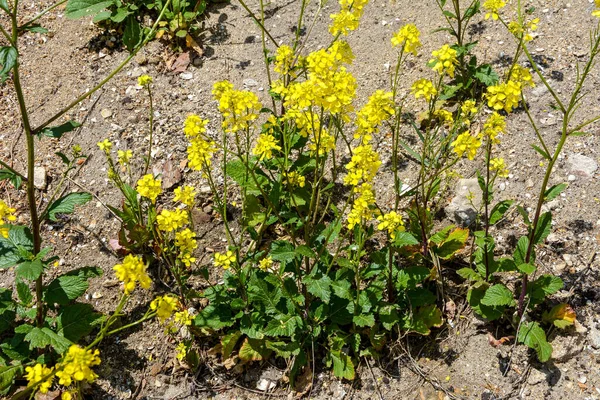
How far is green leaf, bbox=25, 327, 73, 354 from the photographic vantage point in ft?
11.2

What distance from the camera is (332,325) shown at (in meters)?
3.67

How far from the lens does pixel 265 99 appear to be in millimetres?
4941

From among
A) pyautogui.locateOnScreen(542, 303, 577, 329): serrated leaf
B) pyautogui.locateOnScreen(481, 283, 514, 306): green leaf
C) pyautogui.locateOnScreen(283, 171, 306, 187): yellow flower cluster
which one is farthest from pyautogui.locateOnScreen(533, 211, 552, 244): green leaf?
pyautogui.locateOnScreen(283, 171, 306, 187): yellow flower cluster

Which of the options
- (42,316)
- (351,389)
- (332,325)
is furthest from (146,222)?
(351,389)

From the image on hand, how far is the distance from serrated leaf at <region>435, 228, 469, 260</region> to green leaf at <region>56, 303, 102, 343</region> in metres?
2.22

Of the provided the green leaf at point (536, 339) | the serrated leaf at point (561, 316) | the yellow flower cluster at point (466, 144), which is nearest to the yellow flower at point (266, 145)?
the yellow flower cluster at point (466, 144)

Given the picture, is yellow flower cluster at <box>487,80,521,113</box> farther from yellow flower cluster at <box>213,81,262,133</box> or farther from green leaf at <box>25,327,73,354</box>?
green leaf at <box>25,327,73,354</box>

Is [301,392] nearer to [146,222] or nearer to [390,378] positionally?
[390,378]

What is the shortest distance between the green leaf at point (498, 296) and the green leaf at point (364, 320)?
2.21ft

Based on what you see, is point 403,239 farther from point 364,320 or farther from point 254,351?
point 254,351

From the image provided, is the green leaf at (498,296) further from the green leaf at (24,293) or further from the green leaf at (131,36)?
the green leaf at (24,293)

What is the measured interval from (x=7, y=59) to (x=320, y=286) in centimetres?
202

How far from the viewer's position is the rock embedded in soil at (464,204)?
13.5ft

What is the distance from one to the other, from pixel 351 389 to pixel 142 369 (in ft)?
4.46
